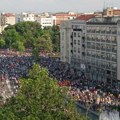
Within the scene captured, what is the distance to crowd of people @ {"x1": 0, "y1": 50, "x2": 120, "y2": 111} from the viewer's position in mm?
54406

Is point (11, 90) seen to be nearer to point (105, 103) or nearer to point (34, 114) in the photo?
point (105, 103)

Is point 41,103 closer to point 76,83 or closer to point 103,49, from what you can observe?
point 76,83

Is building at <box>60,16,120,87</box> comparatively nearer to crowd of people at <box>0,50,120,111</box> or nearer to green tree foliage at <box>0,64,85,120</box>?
crowd of people at <box>0,50,120,111</box>

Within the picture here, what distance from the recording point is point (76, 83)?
228 ft

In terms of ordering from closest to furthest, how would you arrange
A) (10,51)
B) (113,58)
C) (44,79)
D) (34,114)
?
(34,114) < (44,79) < (113,58) < (10,51)

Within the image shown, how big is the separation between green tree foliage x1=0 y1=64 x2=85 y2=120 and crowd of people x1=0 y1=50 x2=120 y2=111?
18794mm

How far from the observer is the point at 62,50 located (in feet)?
334

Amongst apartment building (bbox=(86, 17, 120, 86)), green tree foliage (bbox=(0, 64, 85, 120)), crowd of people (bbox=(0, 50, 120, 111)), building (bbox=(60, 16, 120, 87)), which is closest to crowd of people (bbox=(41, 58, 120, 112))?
crowd of people (bbox=(0, 50, 120, 111))

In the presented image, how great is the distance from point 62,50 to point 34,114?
232 ft

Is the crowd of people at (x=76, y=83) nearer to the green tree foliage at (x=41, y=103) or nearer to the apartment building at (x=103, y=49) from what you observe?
A: the apartment building at (x=103, y=49)

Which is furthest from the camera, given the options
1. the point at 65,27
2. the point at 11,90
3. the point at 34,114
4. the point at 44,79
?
the point at 65,27

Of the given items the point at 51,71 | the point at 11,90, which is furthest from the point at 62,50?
the point at 11,90

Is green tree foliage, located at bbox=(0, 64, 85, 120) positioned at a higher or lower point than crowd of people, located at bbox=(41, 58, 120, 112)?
higher

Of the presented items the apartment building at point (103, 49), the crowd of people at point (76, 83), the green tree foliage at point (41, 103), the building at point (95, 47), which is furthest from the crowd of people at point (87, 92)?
the green tree foliage at point (41, 103)
